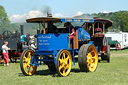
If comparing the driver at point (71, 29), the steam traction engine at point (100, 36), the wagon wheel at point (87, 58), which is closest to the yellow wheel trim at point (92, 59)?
the wagon wheel at point (87, 58)

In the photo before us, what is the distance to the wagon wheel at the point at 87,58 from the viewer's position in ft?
39.6

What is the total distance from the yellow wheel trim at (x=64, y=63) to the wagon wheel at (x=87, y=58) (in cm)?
63

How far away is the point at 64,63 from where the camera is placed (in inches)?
444

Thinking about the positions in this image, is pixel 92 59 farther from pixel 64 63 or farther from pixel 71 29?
pixel 64 63

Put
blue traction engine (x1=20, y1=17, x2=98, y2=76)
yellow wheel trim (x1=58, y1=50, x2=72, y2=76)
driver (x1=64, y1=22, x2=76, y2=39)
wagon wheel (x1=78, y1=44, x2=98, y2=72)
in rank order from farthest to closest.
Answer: driver (x1=64, y1=22, x2=76, y2=39)
wagon wheel (x1=78, y1=44, x2=98, y2=72)
blue traction engine (x1=20, y1=17, x2=98, y2=76)
yellow wheel trim (x1=58, y1=50, x2=72, y2=76)

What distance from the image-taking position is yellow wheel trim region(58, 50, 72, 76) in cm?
1108

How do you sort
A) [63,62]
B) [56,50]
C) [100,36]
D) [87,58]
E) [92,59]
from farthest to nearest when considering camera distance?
1. [100,36]
2. [92,59]
3. [87,58]
4. [56,50]
5. [63,62]

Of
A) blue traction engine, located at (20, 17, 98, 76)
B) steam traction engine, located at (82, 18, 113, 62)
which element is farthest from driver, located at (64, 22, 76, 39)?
steam traction engine, located at (82, 18, 113, 62)

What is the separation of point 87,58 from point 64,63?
161cm

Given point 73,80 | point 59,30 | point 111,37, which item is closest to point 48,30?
point 59,30

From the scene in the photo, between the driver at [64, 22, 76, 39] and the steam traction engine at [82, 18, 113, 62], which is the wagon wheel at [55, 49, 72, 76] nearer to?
the driver at [64, 22, 76, 39]

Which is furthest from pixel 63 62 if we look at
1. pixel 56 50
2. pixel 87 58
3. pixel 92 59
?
pixel 92 59

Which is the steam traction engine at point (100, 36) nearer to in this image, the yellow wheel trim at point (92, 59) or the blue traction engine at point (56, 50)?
the yellow wheel trim at point (92, 59)

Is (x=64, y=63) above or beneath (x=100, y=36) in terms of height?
beneath
